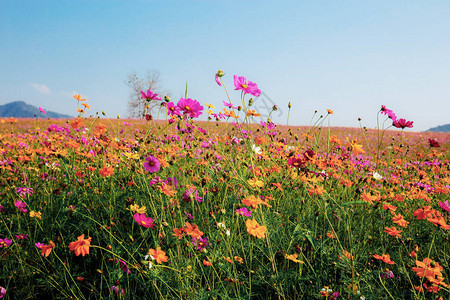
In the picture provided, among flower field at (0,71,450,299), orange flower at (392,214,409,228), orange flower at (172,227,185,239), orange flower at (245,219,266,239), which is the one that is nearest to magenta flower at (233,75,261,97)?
flower field at (0,71,450,299)

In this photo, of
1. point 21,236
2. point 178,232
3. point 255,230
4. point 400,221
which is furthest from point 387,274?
point 21,236

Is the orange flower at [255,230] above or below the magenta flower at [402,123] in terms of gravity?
below

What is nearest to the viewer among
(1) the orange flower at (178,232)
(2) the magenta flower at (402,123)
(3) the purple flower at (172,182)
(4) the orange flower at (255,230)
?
(4) the orange flower at (255,230)

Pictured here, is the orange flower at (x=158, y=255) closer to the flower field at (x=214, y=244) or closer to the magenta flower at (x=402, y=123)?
the flower field at (x=214, y=244)

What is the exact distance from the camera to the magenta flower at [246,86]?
1.39m

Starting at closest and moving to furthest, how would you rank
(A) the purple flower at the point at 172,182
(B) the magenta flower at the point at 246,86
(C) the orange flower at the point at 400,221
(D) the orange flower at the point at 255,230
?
(D) the orange flower at the point at 255,230 < (B) the magenta flower at the point at 246,86 < (C) the orange flower at the point at 400,221 < (A) the purple flower at the point at 172,182

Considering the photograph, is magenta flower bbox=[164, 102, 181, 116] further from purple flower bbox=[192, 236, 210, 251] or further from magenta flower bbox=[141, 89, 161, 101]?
purple flower bbox=[192, 236, 210, 251]

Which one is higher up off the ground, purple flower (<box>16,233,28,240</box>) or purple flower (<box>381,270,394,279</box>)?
purple flower (<box>16,233,28,240</box>)

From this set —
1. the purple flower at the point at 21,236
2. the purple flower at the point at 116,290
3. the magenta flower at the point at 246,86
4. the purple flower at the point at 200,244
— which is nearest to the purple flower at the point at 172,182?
the purple flower at the point at 200,244

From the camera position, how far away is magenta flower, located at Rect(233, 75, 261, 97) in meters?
1.39

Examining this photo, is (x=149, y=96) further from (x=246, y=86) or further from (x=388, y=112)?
(x=388, y=112)

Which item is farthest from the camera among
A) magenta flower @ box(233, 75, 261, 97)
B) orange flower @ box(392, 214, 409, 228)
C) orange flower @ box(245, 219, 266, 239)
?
orange flower @ box(392, 214, 409, 228)

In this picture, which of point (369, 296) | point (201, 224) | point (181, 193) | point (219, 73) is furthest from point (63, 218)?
point (369, 296)

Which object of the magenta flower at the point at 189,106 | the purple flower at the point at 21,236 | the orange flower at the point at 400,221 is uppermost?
the magenta flower at the point at 189,106
